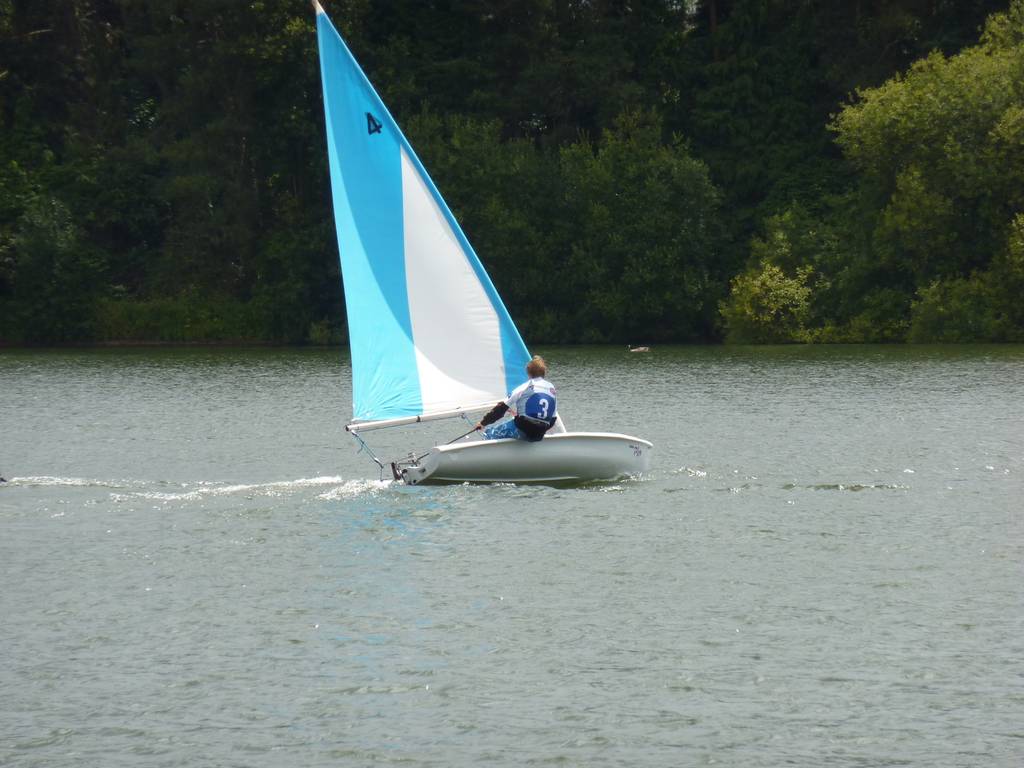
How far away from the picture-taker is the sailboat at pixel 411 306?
23.5 m

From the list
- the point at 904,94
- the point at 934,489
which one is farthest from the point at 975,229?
the point at 934,489

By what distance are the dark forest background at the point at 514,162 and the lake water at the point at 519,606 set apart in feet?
125

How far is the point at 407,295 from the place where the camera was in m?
24.0

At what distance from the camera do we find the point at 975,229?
210 feet

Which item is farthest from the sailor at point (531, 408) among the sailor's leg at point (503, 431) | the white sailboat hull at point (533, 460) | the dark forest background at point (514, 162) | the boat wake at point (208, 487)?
the dark forest background at point (514, 162)

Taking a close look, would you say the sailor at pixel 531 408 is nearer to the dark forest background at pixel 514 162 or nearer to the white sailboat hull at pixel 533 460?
the white sailboat hull at pixel 533 460

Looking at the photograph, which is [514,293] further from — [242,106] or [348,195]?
[348,195]

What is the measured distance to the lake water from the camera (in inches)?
484

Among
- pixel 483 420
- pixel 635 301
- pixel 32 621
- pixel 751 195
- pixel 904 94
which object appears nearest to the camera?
pixel 32 621

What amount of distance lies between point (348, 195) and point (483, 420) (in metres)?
3.93

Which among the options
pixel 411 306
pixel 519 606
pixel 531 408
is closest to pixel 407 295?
pixel 411 306

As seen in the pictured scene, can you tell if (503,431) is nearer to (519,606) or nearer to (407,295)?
(407,295)

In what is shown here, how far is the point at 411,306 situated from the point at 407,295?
0.56ft

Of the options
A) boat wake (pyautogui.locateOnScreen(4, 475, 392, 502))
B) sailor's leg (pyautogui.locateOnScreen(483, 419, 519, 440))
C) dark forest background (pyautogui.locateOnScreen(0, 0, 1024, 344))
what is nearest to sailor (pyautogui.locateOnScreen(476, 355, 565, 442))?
sailor's leg (pyautogui.locateOnScreen(483, 419, 519, 440))
